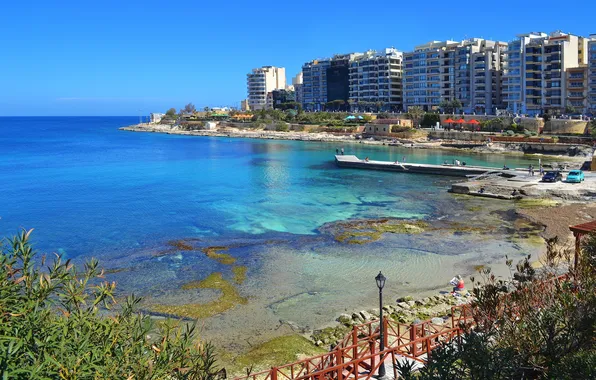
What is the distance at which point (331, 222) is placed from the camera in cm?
3375

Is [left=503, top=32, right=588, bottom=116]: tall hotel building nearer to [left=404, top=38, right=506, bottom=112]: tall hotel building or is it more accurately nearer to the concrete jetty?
[left=404, top=38, right=506, bottom=112]: tall hotel building

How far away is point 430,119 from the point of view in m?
98.0

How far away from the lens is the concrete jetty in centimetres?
4994

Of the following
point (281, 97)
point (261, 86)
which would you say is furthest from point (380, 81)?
point (261, 86)

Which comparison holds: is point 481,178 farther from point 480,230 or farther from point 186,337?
point 186,337

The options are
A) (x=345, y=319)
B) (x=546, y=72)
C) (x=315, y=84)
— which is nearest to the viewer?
(x=345, y=319)

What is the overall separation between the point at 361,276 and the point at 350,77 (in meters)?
119

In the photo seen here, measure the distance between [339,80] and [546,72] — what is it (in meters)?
63.8

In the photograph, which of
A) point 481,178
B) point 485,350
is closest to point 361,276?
point 485,350

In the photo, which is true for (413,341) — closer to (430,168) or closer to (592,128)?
(430,168)

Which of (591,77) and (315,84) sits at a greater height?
(315,84)

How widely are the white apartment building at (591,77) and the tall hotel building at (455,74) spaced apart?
20801 millimetres

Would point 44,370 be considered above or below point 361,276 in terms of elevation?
above

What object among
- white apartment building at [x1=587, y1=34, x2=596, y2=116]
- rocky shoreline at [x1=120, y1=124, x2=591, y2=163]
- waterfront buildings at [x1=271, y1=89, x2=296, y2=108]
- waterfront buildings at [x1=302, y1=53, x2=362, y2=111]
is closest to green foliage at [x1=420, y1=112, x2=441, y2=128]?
rocky shoreline at [x1=120, y1=124, x2=591, y2=163]
